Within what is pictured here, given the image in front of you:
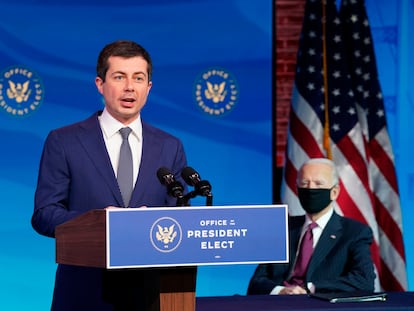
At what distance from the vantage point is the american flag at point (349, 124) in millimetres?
5922

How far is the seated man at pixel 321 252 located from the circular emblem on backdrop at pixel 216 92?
56.9 inches

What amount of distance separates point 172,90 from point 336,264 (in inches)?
80.3

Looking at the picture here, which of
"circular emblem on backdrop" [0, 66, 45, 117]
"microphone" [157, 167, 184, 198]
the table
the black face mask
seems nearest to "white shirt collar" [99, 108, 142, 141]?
"microphone" [157, 167, 184, 198]

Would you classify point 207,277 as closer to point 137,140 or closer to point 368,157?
point 368,157

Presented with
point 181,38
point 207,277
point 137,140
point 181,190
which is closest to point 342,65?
point 181,38

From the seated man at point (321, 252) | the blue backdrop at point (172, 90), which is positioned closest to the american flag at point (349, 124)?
the blue backdrop at point (172, 90)

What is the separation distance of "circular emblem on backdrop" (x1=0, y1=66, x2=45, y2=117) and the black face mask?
2001mm

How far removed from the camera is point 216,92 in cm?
611

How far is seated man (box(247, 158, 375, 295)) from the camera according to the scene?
4359 millimetres

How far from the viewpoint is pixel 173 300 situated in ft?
7.57

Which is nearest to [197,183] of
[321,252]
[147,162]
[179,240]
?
[179,240]

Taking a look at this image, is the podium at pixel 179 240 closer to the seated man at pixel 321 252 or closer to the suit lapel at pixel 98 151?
the suit lapel at pixel 98 151

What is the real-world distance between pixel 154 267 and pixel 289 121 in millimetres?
3916

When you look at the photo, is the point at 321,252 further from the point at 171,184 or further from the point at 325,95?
the point at 171,184
